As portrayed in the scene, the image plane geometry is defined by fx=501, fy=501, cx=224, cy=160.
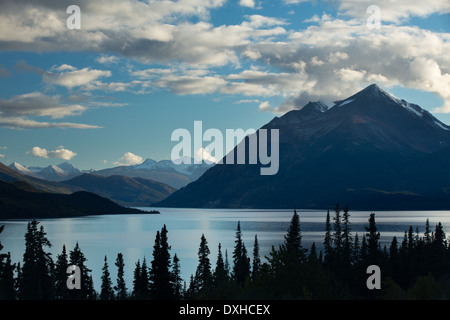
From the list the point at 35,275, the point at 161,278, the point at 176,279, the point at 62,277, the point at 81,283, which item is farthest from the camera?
the point at 176,279

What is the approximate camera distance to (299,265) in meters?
47.2

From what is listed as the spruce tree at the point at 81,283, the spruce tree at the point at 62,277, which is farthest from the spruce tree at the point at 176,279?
the spruce tree at the point at 62,277

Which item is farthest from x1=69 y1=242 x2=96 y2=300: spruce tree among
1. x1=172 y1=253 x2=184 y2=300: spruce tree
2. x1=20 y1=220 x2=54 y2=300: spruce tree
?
x1=172 y1=253 x2=184 y2=300: spruce tree

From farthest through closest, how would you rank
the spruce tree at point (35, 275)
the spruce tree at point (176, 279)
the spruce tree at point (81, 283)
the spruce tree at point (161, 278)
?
the spruce tree at point (176, 279), the spruce tree at point (81, 283), the spruce tree at point (35, 275), the spruce tree at point (161, 278)

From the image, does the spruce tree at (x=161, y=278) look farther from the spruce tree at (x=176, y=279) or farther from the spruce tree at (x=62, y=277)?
the spruce tree at (x=62, y=277)

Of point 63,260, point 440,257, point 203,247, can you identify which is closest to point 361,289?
point 440,257

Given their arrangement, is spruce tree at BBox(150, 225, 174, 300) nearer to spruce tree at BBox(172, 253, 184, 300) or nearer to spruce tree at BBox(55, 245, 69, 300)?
spruce tree at BBox(172, 253, 184, 300)

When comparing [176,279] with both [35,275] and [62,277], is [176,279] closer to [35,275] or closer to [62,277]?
[62,277]

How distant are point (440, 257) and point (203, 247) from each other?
43881 mm

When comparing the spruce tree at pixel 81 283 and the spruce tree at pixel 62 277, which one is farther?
the spruce tree at pixel 62 277

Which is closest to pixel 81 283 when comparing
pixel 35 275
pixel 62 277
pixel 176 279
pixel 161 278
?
pixel 62 277
